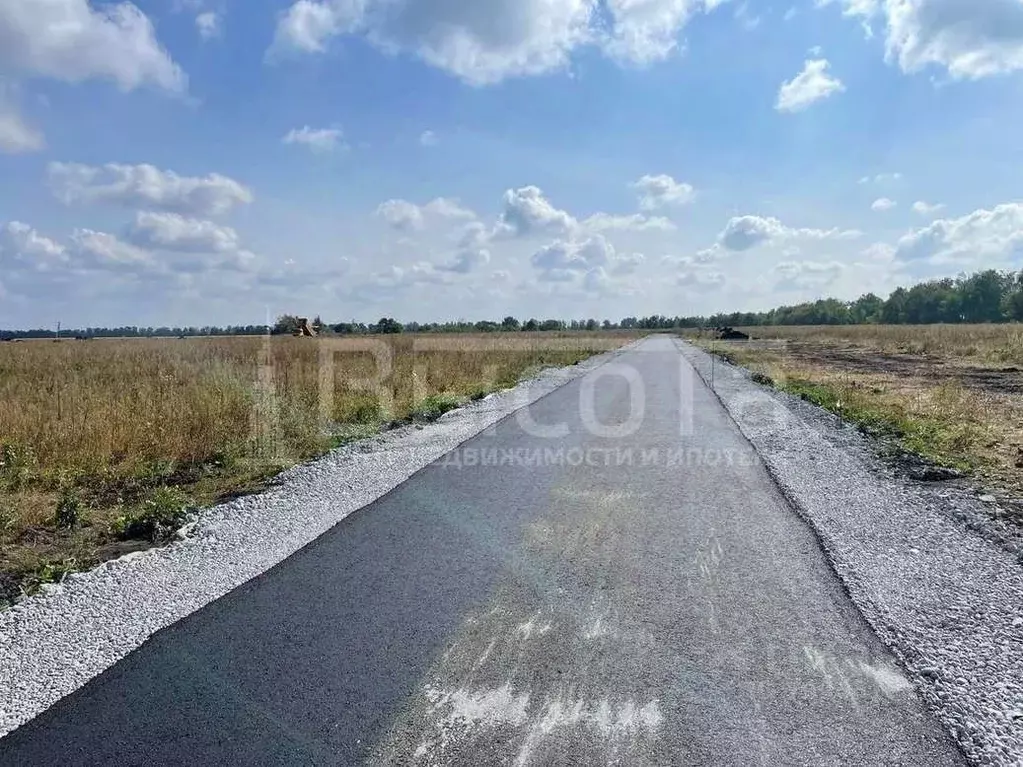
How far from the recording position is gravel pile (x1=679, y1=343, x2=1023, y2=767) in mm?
2994

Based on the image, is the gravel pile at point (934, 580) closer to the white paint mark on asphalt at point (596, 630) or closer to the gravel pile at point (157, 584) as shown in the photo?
the white paint mark on asphalt at point (596, 630)

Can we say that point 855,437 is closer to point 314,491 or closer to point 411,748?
point 314,491

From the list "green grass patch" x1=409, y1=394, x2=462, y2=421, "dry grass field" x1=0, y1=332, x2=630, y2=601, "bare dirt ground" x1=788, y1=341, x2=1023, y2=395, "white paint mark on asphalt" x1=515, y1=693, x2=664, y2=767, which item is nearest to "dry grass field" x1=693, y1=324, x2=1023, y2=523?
"bare dirt ground" x1=788, y1=341, x2=1023, y2=395

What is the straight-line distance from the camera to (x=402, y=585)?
14.5ft

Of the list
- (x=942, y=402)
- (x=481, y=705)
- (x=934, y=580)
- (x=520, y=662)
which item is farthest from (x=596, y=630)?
(x=942, y=402)

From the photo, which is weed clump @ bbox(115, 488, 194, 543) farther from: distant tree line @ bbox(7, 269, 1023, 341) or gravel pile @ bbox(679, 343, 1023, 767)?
distant tree line @ bbox(7, 269, 1023, 341)

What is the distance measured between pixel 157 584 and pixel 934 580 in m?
5.35

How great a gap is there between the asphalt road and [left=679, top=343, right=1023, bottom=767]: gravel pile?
169mm

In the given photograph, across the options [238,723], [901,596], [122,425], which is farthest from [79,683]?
[122,425]

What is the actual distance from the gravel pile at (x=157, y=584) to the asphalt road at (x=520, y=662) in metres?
0.19

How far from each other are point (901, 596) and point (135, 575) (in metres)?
5.23

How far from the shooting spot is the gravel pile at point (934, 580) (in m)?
2.99

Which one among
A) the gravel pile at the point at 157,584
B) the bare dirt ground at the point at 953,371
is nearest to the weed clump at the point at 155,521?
the gravel pile at the point at 157,584

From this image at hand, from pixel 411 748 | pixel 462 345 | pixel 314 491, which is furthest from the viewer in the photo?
pixel 462 345
